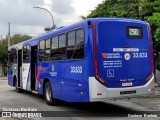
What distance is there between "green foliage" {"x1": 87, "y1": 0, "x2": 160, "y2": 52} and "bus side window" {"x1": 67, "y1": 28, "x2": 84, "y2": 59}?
8.45 metres

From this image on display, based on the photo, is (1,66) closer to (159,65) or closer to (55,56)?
(159,65)

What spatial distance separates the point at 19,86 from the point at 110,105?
759 centimetres

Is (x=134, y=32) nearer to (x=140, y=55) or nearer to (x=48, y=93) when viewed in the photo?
(x=140, y=55)

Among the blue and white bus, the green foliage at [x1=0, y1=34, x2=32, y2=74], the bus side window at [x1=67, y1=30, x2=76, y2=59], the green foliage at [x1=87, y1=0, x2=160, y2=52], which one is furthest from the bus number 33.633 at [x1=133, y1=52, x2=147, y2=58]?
the green foliage at [x1=0, y1=34, x2=32, y2=74]

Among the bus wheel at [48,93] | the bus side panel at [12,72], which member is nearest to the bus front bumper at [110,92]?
the bus wheel at [48,93]

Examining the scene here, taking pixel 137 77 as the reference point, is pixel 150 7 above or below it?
above

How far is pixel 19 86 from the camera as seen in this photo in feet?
68.1

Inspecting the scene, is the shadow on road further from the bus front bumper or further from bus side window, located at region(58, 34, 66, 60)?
bus side window, located at region(58, 34, 66, 60)

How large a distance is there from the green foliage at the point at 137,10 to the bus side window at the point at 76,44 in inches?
333

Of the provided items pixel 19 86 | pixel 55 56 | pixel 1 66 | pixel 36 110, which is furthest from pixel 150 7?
pixel 1 66

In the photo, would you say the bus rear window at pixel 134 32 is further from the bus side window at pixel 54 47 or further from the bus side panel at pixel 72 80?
the bus side window at pixel 54 47

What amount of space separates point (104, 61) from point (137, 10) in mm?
19847

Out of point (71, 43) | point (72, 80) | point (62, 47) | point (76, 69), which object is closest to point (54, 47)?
point (62, 47)

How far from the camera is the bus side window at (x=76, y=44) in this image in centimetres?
1207
